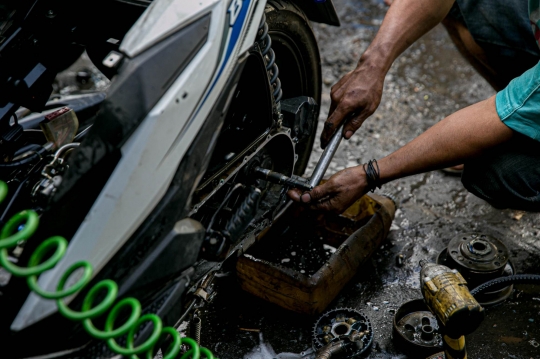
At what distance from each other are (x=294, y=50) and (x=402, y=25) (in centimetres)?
50

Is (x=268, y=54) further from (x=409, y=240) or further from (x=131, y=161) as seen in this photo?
(x=409, y=240)

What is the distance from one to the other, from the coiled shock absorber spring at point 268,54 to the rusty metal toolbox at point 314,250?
2.02ft

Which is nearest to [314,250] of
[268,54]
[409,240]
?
[409,240]

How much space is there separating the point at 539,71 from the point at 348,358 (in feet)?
3.85

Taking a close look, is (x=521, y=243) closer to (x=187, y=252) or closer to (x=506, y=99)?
(x=506, y=99)

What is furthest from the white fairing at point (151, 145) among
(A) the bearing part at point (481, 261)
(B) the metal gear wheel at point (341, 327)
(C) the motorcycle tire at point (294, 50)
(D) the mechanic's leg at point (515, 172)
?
(A) the bearing part at point (481, 261)

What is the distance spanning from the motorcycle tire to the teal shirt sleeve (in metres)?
0.77

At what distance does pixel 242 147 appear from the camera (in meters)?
1.96

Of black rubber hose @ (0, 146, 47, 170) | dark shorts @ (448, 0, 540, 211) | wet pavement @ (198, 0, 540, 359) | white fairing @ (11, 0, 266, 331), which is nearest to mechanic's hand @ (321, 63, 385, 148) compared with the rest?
dark shorts @ (448, 0, 540, 211)

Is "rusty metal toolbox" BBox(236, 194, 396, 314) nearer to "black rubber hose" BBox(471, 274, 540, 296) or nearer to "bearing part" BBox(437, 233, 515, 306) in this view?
"bearing part" BBox(437, 233, 515, 306)

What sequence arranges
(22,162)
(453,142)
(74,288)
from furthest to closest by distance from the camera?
(453,142), (22,162), (74,288)

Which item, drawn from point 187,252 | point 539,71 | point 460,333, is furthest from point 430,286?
point 539,71

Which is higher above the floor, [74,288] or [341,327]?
[74,288]

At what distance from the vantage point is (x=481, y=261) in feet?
7.15
